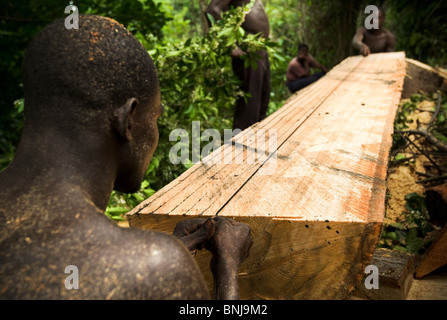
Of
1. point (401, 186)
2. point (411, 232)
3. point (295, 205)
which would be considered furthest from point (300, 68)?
point (295, 205)

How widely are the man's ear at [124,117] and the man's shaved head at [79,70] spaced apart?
0.02m

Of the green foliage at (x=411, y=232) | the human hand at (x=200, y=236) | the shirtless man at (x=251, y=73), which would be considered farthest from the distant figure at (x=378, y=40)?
the human hand at (x=200, y=236)

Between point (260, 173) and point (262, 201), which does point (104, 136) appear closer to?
point (262, 201)

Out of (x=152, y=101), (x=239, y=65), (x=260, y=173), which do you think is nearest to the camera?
(x=152, y=101)

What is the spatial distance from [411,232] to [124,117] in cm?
188

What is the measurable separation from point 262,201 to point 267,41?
1958 millimetres

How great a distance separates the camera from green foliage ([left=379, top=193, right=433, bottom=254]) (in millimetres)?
2156

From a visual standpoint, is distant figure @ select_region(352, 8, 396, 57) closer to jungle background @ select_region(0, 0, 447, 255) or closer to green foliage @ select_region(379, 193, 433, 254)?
jungle background @ select_region(0, 0, 447, 255)

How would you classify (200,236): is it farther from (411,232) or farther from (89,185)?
(411,232)

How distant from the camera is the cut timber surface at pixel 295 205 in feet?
3.80

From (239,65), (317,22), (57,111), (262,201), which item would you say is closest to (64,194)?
(57,111)

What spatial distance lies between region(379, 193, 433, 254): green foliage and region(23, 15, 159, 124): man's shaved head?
1873 mm

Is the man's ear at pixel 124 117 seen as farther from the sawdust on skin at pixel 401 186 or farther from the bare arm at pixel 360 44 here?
the bare arm at pixel 360 44
